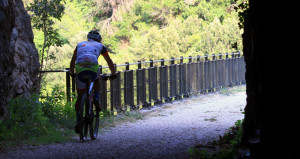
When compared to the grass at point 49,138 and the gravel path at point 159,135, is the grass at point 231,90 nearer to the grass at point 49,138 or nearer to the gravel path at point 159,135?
the gravel path at point 159,135

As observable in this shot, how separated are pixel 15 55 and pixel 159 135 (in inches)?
133

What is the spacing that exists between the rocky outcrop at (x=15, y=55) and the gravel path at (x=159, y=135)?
1.71 m

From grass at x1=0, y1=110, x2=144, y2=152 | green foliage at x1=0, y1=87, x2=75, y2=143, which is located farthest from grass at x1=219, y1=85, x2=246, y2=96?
green foliage at x1=0, y1=87, x2=75, y2=143

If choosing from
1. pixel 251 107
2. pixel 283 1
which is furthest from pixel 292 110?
pixel 251 107

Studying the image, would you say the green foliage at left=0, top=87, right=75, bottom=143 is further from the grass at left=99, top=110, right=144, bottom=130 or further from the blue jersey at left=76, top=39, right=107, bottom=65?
the blue jersey at left=76, top=39, right=107, bottom=65

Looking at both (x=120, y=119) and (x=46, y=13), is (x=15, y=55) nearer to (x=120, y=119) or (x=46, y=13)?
(x=120, y=119)

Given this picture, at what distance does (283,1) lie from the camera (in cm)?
410

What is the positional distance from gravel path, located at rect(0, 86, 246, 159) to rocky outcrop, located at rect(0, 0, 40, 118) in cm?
171

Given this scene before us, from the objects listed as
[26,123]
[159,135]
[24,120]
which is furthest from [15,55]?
[159,135]

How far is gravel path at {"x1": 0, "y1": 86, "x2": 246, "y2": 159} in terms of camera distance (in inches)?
255

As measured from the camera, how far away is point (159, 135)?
8508 mm

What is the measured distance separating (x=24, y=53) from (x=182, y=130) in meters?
3.62

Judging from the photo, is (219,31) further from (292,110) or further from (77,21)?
(292,110)

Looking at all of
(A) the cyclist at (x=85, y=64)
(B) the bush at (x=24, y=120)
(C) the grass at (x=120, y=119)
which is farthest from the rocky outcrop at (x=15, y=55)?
(C) the grass at (x=120, y=119)
